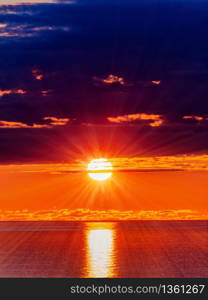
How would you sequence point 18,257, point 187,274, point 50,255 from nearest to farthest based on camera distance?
point 187,274 < point 18,257 < point 50,255

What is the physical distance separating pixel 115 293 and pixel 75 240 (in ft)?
197

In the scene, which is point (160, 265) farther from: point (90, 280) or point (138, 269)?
point (90, 280)

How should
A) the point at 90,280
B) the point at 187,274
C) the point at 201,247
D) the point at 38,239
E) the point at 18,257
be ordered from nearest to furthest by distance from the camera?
the point at 90,280
the point at 187,274
the point at 18,257
the point at 201,247
the point at 38,239

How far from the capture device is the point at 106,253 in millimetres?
83812

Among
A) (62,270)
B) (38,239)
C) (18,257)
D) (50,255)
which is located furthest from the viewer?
(38,239)

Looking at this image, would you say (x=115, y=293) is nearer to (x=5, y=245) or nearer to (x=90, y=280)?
(x=90, y=280)

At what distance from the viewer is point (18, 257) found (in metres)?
81.3

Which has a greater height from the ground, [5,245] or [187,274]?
[5,245]

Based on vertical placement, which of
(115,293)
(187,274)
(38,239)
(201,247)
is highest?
(38,239)

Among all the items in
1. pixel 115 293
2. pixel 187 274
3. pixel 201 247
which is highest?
pixel 201 247

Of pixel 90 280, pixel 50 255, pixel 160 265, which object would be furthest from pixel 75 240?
pixel 90 280

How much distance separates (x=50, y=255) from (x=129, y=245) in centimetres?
1454

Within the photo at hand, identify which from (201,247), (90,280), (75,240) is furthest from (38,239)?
(90,280)

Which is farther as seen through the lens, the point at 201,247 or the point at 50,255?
the point at 201,247
